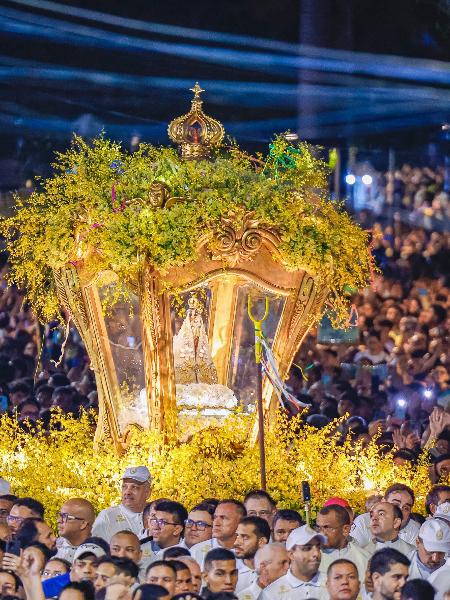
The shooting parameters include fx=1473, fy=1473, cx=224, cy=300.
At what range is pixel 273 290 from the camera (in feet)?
43.2

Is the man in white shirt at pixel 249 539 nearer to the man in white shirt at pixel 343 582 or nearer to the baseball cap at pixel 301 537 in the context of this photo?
the baseball cap at pixel 301 537

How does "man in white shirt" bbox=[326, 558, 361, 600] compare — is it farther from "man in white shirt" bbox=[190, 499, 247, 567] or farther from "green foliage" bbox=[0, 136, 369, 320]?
"green foliage" bbox=[0, 136, 369, 320]

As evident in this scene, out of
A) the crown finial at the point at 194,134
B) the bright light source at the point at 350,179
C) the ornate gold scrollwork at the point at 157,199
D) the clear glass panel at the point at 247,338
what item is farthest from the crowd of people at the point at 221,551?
the bright light source at the point at 350,179

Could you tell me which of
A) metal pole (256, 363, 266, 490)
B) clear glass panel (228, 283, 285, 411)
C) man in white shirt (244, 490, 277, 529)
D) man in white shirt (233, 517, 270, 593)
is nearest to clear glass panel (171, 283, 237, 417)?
clear glass panel (228, 283, 285, 411)

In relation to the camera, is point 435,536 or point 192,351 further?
point 192,351

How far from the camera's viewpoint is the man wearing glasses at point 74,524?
35.1 feet

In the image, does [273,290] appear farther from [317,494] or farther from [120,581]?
[120,581]

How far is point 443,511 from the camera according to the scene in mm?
10570

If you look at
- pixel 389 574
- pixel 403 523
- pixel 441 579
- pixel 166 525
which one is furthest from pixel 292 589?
pixel 403 523

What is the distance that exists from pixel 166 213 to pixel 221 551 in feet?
14.0

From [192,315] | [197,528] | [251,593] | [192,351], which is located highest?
[192,315]

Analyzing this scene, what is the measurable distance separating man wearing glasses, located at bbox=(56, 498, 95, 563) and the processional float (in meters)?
2.25

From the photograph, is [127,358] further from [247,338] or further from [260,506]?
[260,506]

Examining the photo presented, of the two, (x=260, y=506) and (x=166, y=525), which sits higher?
(x=260, y=506)
